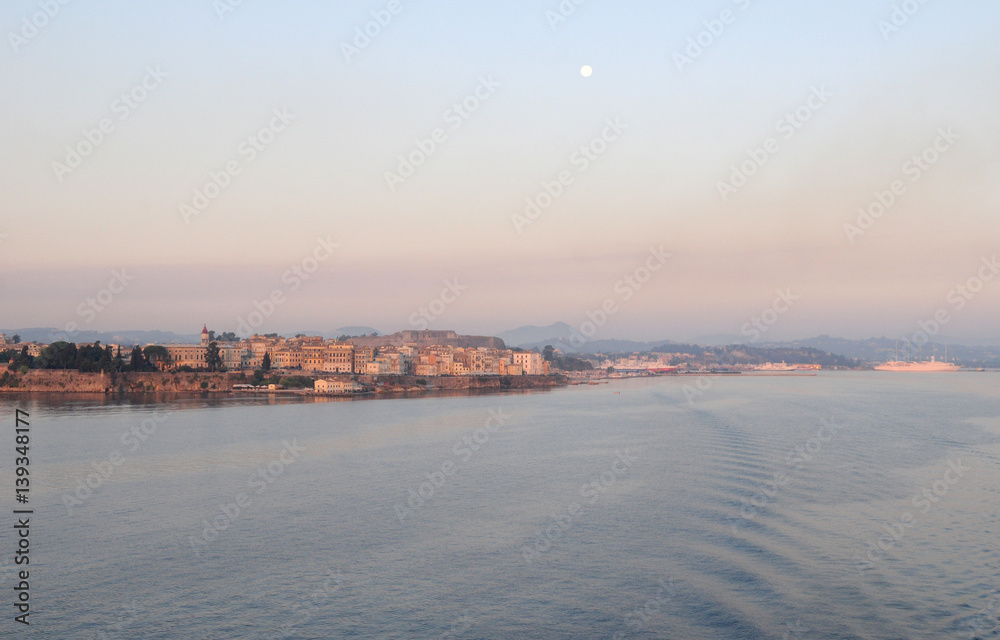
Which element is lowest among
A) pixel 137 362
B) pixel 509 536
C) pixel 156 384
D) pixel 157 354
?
pixel 509 536

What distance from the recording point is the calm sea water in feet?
26.4

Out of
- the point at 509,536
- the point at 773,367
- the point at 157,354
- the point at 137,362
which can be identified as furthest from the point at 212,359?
the point at 773,367

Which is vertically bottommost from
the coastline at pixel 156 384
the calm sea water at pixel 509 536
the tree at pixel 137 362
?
the calm sea water at pixel 509 536

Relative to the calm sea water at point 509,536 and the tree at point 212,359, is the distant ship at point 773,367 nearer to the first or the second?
the tree at point 212,359

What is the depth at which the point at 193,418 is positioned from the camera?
27031mm

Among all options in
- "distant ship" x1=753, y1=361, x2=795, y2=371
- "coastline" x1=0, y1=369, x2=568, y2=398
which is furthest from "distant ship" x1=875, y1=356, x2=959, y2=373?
"coastline" x1=0, y1=369, x2=568, y2=398

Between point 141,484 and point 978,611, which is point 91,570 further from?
point 978,611

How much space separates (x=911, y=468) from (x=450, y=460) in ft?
32.6

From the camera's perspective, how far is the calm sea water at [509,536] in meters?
8.05

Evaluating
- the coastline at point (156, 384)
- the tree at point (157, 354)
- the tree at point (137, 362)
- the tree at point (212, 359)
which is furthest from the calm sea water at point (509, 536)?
the tree at point (157, 354)

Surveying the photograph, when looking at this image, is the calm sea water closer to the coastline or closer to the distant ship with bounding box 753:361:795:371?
the coastline

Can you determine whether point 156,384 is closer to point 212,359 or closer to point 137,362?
point 137,362

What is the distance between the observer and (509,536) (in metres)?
11.1

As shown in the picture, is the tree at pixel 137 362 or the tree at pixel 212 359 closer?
the tree at pixel 137 362
